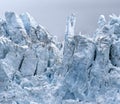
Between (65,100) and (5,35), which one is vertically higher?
(5,35)

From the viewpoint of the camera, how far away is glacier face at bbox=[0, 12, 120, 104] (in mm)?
62344

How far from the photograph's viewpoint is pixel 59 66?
216 ft

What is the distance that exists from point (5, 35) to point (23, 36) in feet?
7.02

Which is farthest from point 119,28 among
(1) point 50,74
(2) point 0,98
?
(2) point 0,98

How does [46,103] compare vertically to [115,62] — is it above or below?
below

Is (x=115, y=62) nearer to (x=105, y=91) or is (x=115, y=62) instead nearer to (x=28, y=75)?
(x=105, y=91)

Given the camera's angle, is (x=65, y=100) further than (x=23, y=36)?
No

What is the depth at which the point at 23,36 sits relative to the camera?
68.2 m

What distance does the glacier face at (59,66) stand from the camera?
62.3 metres

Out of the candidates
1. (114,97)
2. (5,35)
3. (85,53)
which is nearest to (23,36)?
(5,35)

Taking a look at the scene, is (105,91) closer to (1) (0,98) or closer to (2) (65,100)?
(2) (65,100)

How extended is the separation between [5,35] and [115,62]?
12383 mm

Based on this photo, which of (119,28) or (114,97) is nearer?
(114,97)

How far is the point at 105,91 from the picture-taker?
61750mm
